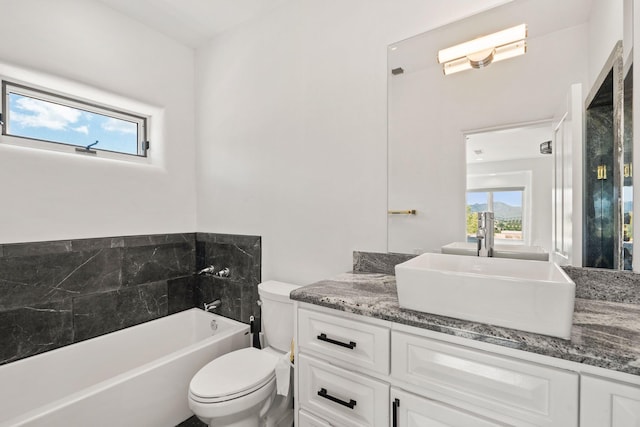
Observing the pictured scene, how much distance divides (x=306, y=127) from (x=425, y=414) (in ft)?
5.22

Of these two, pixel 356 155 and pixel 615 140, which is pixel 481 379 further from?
pixel 356 155

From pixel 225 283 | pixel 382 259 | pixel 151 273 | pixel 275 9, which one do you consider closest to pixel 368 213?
pixel 382 259

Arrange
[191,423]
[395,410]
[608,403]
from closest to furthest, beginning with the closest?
[608,403], [395,410], [191,423]

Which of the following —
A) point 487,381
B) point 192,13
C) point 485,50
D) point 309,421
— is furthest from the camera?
point 192,13

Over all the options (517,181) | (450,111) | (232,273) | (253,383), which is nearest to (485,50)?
(450,111)

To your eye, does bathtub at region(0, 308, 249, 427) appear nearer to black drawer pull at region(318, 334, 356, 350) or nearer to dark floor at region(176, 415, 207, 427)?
dark floor at region(176, 415, 207, 427)

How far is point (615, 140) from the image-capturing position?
3.62 feet

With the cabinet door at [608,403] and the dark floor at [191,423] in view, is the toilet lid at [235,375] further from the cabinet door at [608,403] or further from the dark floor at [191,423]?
the cabinet door at [608,403]

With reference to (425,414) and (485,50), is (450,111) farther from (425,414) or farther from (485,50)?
(425,414)

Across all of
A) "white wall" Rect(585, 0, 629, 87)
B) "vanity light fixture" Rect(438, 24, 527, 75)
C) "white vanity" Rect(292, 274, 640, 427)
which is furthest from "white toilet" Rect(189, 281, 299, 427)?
"white wall" Rect(585, 0, 629, 87)

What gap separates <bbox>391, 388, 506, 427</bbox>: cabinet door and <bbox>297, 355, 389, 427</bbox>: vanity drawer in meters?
0.04

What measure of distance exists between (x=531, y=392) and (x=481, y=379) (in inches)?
4.6

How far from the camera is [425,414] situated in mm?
922

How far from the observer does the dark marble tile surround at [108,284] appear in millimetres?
1667
